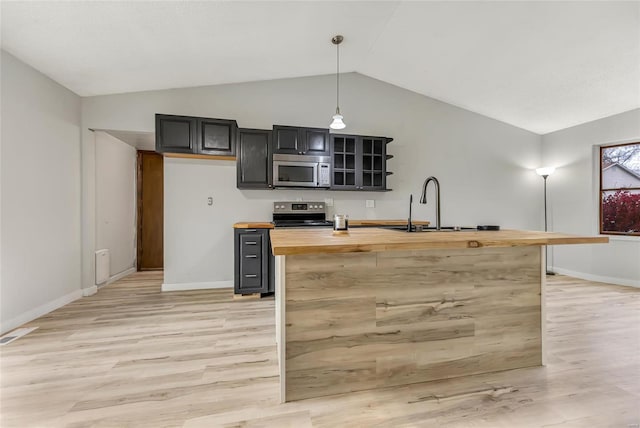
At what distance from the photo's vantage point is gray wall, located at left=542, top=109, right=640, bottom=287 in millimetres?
3883

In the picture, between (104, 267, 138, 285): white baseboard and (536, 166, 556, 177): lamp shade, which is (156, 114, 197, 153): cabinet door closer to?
(104, 267, 138, 285): white baseboard

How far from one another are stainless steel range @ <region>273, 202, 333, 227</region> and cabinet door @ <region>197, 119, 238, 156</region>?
0.98 metres

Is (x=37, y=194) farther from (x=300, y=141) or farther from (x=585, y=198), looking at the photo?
(x=585, y=198)

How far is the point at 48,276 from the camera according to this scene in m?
2.90

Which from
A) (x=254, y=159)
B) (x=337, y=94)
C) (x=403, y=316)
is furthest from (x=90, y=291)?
(x=337, y=94)

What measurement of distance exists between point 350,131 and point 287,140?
113cm

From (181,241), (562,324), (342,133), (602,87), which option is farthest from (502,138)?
(181,241)

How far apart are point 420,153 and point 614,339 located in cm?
315

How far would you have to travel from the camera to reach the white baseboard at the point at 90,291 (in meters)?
3.45

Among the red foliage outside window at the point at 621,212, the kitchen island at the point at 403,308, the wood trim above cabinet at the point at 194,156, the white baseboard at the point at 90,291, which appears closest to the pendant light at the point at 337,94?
the wood trim above cabinet at the point at 194,156

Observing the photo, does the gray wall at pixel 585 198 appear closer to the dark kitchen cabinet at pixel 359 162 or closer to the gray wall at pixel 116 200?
the dark kitchen cabinet at pixel 359 162

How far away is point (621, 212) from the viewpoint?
4039 millimetres

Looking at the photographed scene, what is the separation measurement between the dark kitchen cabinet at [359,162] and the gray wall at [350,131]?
30 centimetres

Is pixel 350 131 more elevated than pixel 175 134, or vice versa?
pixel 350 131
